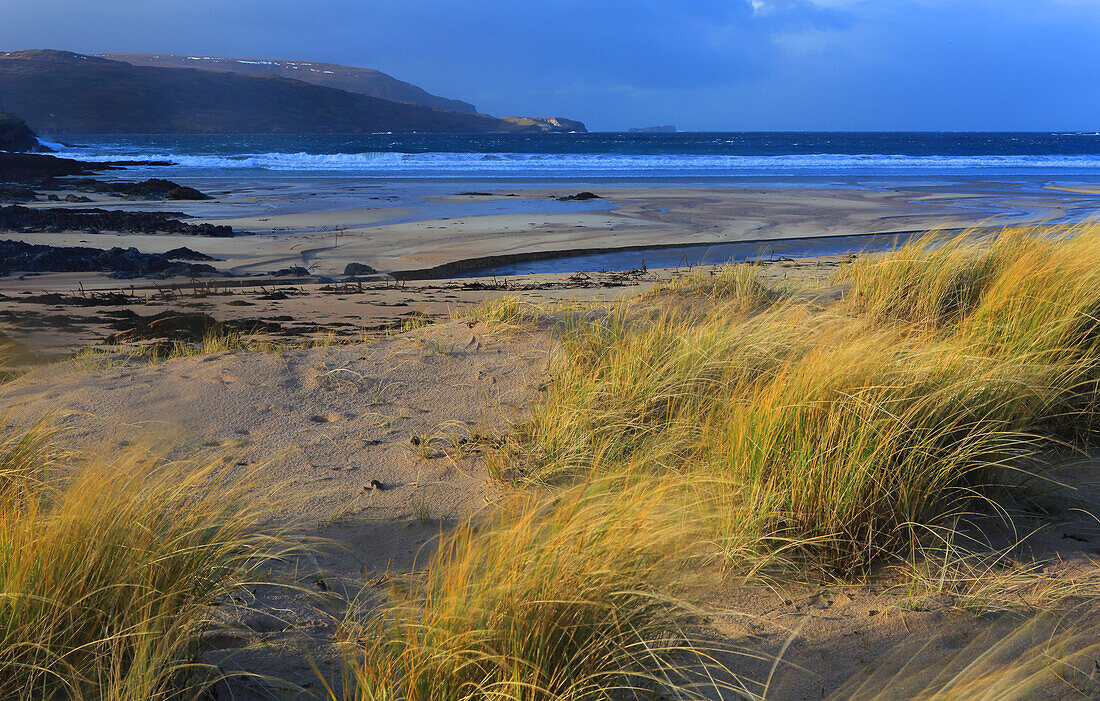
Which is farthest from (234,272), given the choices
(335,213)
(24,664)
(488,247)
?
(24,664)

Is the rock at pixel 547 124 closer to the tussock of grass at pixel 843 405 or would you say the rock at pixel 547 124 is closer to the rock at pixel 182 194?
the rock at pixel 182 194

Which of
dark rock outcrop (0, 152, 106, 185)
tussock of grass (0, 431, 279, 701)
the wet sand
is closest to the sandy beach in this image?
the wet sand

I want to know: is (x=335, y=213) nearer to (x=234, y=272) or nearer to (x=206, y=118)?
(x=234, y=272)

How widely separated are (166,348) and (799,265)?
7.48 m

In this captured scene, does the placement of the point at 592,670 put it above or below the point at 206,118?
below

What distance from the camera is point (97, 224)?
41.9ft

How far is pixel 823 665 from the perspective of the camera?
1.97m

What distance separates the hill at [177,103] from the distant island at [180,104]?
0.12 metres

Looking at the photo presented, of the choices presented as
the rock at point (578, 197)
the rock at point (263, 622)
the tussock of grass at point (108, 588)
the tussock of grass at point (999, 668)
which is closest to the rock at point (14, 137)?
the rock at point (578, 197)

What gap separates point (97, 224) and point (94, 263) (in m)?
4.04

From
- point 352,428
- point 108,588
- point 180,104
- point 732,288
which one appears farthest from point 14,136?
point 180,104

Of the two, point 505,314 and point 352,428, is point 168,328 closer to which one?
point 505,314

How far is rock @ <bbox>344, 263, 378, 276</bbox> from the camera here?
366 inches

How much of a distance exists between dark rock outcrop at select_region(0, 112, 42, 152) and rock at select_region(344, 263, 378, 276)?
4197 cm
